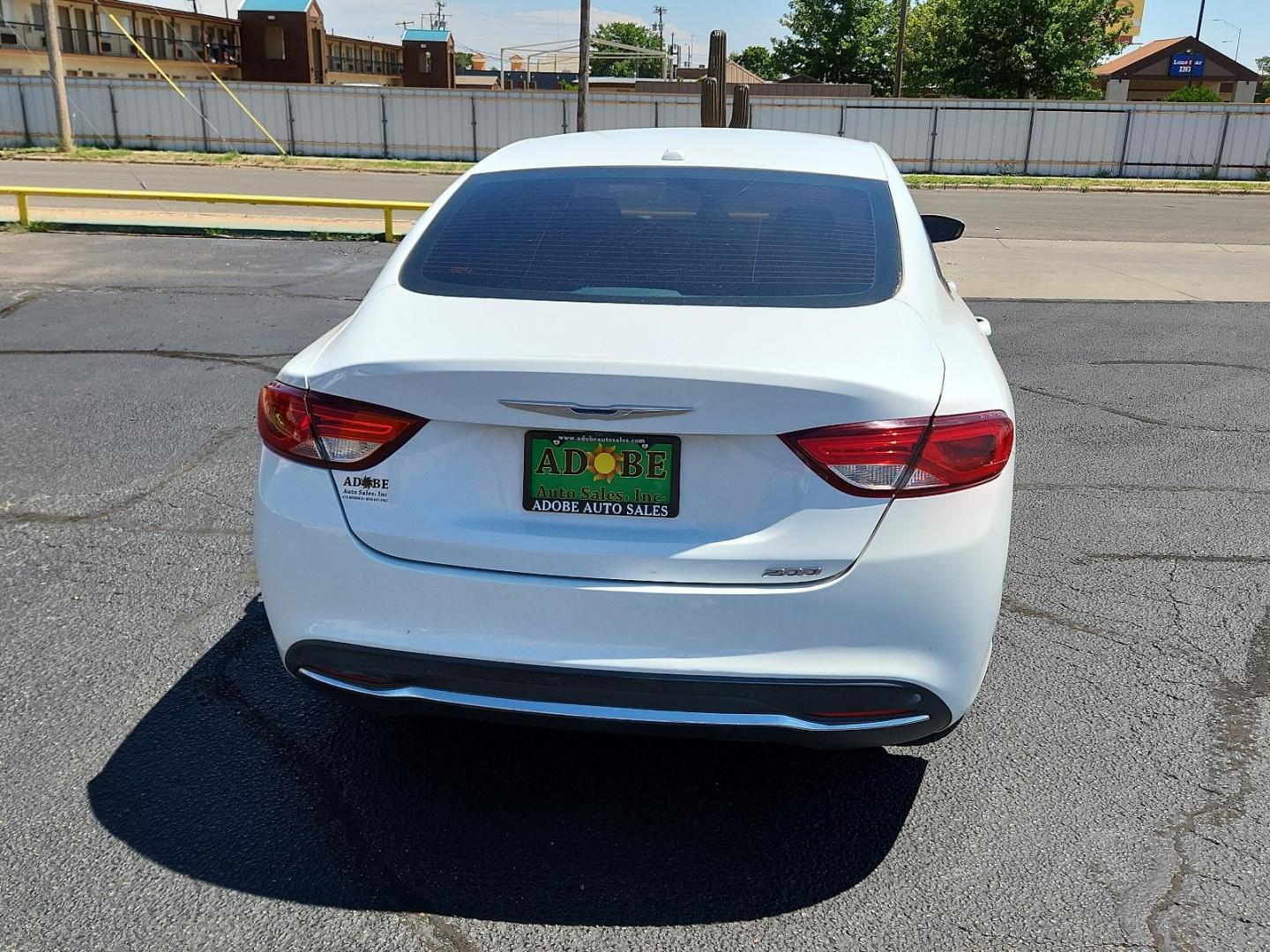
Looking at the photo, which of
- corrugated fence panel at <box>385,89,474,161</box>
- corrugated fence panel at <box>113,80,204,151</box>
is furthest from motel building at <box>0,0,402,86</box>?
corrugated fence panel at <box>385,89,474,161</box>

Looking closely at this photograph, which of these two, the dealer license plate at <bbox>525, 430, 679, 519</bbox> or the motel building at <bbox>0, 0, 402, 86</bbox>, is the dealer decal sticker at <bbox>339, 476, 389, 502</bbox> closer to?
the dealer license plate at <bbox>525, 430, 679, 519</bbox>

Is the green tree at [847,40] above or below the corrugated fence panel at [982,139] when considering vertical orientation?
above

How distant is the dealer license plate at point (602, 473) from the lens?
242 cm

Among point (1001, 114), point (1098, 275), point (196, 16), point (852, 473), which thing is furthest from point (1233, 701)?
point (196, 16)

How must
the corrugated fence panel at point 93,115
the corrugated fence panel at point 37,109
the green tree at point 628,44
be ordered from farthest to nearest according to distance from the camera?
the green tree at point 628,44 → the corrugated fence panel at point 93,115 → the corrugated fence panel at point 37,109

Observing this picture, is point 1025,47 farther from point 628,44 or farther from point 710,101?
point 628,44

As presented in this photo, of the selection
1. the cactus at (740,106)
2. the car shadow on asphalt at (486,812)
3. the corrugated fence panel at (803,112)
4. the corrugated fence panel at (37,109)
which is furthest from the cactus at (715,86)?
the corrugated fence panel at (37,109)

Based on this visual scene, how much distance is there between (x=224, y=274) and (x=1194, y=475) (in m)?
8.99

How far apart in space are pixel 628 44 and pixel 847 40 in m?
89.1

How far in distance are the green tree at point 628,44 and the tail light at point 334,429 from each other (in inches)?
4642

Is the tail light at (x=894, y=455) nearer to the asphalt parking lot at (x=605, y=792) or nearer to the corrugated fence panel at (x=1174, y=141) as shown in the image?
the asphalt parking lot at (x=605, y=792)

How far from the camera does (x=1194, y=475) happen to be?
Result: 5.68m

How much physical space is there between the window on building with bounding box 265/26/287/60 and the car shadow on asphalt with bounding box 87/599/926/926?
2704 inches

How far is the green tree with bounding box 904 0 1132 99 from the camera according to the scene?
4375 centimetres
